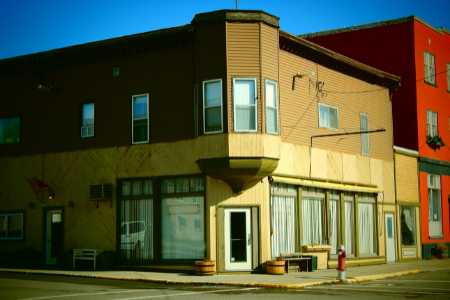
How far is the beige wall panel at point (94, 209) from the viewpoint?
23594 mm

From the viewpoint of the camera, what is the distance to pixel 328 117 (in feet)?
86.5

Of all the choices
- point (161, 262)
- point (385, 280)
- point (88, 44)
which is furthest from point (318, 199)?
point (88, 44)

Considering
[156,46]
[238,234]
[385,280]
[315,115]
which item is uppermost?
[156,46]

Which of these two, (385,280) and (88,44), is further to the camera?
(88,44)

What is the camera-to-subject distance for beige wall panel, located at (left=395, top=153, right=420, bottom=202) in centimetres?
3069

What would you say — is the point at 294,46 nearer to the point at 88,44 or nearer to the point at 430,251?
the point at 88,44

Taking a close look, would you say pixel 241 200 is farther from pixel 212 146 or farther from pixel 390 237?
pixel 390 237

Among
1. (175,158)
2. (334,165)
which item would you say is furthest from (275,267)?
(334,165)

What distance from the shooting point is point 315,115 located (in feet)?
83.4

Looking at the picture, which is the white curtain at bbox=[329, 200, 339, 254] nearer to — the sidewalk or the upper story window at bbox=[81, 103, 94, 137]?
the sidewalk

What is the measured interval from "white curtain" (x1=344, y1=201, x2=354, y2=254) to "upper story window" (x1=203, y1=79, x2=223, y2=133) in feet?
28.7

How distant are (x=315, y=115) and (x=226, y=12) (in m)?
6.81

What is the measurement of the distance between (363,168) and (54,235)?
48.5 ft

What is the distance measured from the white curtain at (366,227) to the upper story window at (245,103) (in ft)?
30.3
